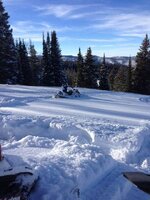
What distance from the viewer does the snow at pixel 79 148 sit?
7.20 m

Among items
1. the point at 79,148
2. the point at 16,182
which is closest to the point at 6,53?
the point at 79,148

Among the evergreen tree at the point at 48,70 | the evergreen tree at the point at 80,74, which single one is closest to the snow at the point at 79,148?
the evergreen tree at the point at 48,70

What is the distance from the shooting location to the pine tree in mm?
38969

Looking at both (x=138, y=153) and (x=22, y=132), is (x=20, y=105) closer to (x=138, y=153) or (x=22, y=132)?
(x=22, y=132)

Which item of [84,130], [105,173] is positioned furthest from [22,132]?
[105,173]

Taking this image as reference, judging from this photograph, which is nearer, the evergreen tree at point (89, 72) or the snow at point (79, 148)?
the snow at point (79, 148)

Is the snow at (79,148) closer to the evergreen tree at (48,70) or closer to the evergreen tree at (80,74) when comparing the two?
the evergreen tree at (48,70)

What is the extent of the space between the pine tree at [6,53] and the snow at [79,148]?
72.2ft

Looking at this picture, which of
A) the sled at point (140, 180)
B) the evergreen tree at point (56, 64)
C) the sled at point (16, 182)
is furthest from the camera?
the evergreen tree at point (56, 64)

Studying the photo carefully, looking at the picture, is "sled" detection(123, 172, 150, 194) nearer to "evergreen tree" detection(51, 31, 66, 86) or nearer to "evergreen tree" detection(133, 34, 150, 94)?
"evergreen tree" detection(133, 34, 150, 94)

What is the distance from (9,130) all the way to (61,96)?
1016 centimetres

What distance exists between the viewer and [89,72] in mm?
47656

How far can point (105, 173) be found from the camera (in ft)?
27.6

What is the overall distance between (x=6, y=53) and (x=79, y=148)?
1257 inches
